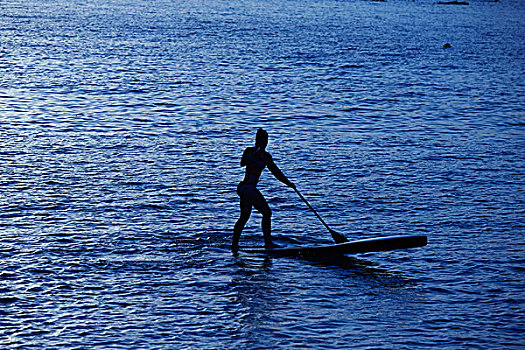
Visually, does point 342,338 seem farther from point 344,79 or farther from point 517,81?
point 517,81

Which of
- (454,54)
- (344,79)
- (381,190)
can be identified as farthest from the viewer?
(454,54)

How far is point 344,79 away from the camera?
47875 millimetres

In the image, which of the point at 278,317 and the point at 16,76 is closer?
the point at 278,317

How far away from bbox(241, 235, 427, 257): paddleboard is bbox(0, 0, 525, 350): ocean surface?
0.71 ft

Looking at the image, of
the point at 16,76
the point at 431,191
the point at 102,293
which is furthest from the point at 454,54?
the point at 102,293

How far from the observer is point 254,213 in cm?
2030

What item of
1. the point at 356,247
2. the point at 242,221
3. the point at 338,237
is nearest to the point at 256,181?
the point at 242,221

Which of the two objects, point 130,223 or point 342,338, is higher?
point 130,223

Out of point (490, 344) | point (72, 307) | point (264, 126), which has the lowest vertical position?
point (490, 344)

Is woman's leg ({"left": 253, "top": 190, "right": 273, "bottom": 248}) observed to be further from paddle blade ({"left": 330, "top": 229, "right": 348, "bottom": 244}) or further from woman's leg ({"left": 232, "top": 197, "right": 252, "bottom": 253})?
paddle blade ({"left": 330, "top": 229, "right": 348, "bottom": 244})

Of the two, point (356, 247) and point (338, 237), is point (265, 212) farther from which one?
point (356, 247)

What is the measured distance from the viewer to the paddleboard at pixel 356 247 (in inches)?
620

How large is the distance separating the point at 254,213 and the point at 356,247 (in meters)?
4.70

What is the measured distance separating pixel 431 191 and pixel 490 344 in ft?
32.4
